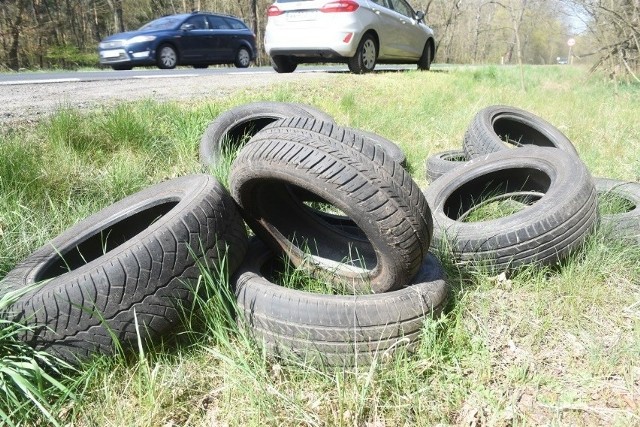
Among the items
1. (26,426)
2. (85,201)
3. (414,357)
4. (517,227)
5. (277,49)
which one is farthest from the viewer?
(277,49)

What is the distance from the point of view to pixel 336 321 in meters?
2.08

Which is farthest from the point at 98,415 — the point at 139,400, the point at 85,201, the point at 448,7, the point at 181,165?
the point at 448,7

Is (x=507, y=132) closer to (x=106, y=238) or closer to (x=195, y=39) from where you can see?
(x=106, y=238)

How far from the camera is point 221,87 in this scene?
6945 mm

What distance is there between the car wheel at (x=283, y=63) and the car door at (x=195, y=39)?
15.3 feet

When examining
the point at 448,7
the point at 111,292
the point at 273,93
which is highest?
the point at 448,7

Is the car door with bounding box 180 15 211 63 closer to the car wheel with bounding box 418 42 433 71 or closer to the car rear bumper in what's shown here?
the car rear bumper

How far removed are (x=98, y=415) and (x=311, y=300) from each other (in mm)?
966

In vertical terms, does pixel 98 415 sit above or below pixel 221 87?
below

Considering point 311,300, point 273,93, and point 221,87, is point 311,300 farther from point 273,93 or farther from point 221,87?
point 221,87

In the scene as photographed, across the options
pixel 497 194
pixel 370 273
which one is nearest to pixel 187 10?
pixel 497 194

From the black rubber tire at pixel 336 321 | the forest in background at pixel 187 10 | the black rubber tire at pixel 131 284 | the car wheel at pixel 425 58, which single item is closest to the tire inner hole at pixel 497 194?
the black rubber tire at pixel 336 321

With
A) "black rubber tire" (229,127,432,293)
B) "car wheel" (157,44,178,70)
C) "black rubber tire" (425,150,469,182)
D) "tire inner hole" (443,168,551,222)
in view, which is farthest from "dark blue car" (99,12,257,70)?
"black rubber tire" (229,127,432,293)

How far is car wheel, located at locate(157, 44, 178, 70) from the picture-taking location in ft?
44.8
